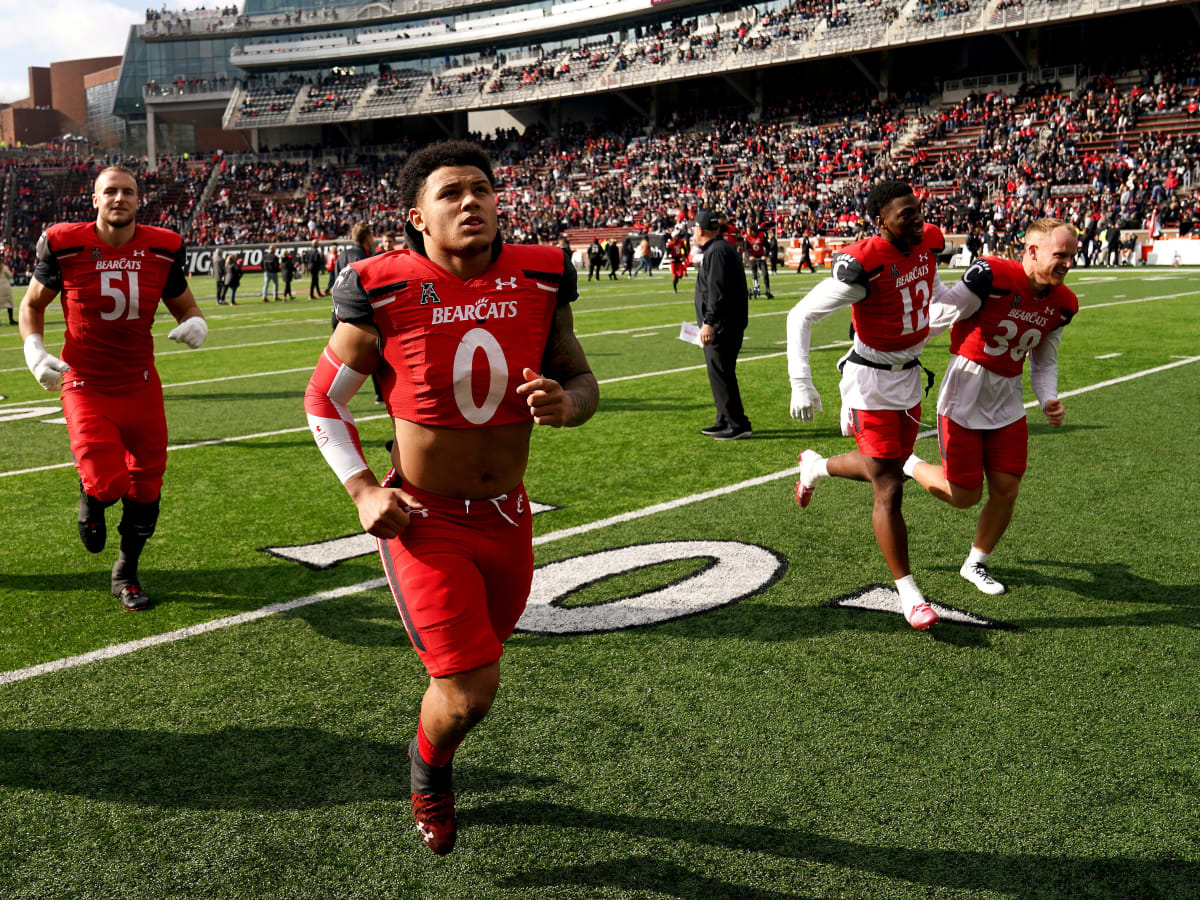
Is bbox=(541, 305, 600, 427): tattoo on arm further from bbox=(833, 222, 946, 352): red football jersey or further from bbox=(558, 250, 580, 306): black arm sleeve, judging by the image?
bbox=(833, 222, 946, 352): red football jersey

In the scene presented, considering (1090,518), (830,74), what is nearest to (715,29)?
(830,74)

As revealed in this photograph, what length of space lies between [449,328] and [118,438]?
3.12m

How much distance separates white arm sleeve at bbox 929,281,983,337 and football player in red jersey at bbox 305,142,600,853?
263 centimetres

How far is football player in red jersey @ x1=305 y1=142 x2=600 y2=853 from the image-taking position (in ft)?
9.98

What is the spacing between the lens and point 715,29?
57.4 meters

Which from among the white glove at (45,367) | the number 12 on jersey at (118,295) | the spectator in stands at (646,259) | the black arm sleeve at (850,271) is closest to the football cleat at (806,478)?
the black arm sleeve at (850,271)

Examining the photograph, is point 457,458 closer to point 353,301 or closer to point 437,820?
point 353,301

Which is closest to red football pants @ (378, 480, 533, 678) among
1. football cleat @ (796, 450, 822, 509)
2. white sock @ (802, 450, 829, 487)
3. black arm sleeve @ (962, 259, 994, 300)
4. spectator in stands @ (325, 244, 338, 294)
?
spectator in stands @ (325, 244, 338, 294)

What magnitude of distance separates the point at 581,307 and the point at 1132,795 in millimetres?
21475

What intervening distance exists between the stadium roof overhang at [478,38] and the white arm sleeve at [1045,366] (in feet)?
190

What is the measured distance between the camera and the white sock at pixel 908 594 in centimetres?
488

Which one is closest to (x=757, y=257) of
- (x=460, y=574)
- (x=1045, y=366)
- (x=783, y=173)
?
(x=1045, y=366)

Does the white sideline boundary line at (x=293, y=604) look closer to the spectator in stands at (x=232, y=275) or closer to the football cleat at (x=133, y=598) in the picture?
the football cleat at (x=133, y=598)

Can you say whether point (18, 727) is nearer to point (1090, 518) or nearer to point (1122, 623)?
point (1122, 623)
